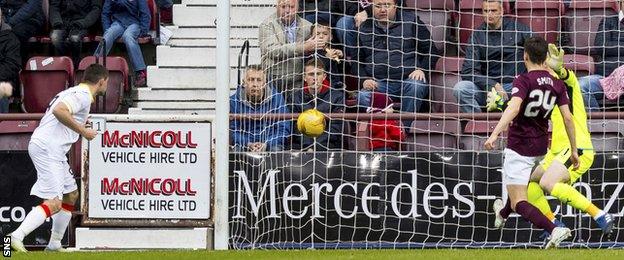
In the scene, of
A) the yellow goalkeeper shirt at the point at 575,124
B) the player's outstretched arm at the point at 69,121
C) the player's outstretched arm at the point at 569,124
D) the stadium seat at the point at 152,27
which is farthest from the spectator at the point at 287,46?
the player's outstretched arm at the point at 569,124

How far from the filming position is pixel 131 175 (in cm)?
1639

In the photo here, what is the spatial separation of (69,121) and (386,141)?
10.5 feet

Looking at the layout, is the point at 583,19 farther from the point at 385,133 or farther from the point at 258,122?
the point at 258,122

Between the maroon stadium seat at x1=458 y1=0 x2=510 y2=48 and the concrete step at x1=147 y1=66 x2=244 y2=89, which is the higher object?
the maroon stadium seat at x1=458 y1=0 x2=510 y2=48

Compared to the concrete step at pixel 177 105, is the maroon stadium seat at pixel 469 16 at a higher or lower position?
higher

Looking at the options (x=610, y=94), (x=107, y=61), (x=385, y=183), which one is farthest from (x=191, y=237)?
(x=610, y=94)

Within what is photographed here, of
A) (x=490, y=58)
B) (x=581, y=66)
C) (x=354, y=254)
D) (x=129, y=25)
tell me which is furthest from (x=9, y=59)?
(x=581, y=66)

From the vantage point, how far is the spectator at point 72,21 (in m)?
19.2

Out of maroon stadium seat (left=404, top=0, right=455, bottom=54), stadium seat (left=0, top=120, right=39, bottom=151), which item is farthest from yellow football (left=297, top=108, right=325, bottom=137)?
stadium seat (left=0, top=120, right=39, bottom=151)

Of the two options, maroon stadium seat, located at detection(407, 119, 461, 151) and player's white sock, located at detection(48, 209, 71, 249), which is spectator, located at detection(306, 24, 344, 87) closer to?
maroon stadium seat, located at detection(407, 119, 461, 151)

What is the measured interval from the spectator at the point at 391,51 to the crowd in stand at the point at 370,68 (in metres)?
0.01

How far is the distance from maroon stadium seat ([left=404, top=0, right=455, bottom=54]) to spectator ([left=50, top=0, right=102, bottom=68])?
3.78m

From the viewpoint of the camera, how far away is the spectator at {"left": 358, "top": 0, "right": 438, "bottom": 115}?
17.1 meters

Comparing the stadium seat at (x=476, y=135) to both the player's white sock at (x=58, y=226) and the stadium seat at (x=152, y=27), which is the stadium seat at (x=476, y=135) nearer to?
the player's white sock at (x=58, y=226)
